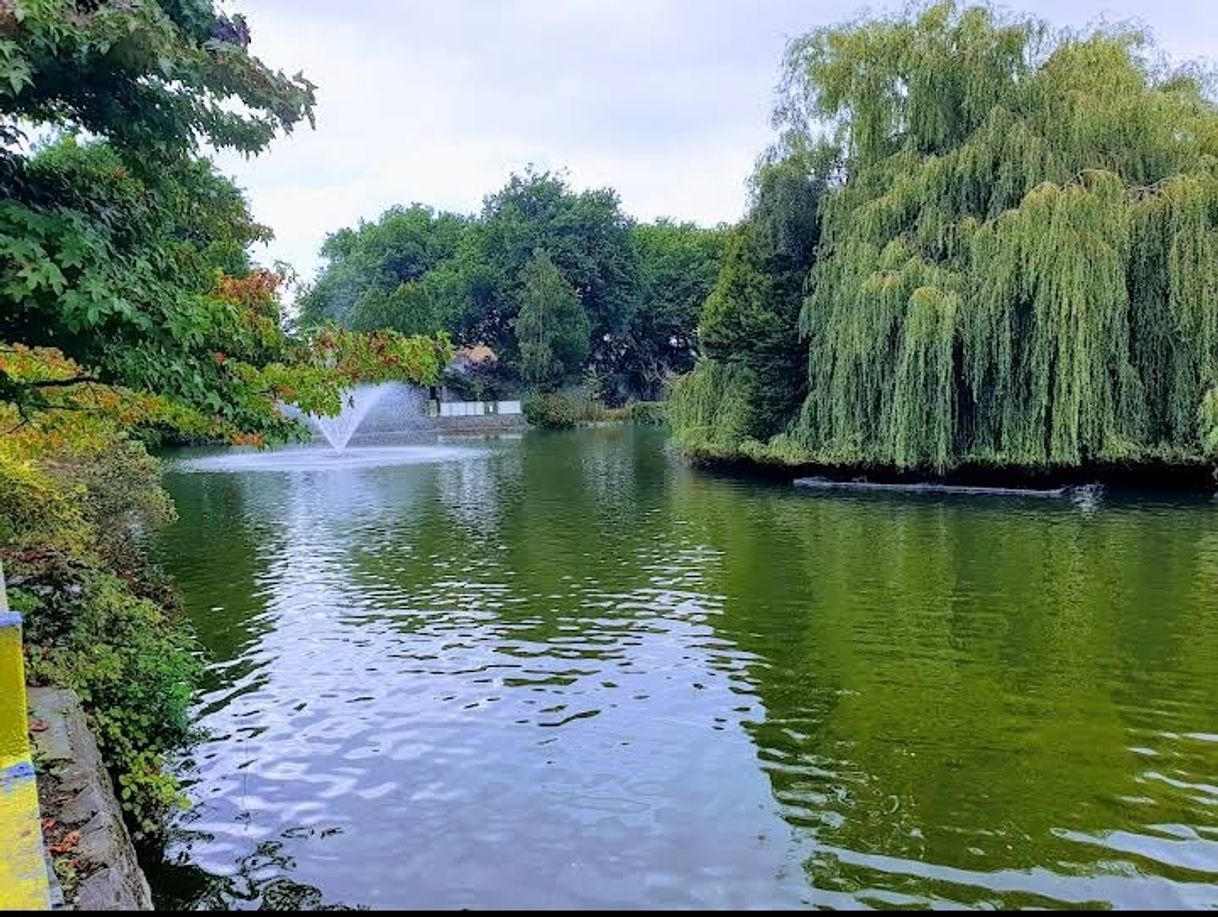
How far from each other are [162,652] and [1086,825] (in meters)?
6.44

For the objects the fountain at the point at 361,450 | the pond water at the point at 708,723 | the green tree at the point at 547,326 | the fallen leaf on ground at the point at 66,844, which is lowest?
the pond water at the point at 708,723

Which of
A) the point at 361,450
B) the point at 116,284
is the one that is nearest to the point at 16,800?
the point at 116,284

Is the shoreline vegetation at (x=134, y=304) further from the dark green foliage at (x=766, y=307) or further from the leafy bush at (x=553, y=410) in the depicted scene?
the leafy bush at (x=553, y=410)

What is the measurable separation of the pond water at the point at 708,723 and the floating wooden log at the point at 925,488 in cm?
429

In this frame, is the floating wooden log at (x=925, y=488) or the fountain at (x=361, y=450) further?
the fountain at (x=361, y=450)

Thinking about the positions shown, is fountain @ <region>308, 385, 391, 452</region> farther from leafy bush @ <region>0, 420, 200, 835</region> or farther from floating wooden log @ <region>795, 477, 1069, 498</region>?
leafy bush @ <region>0, 420, 200, 835</region>

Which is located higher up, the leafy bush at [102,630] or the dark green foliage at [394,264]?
the dark green foliage at [394,264]

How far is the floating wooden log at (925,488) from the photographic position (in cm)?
1952

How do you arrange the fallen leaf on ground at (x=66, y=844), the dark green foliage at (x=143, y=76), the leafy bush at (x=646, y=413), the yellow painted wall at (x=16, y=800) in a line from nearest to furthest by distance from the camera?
the yellow painted wall at (x=16, y=800) < the fallen leaf on ground at (x=66, y=844) < the dark green foliage at (x=143, y=76) < the leafy bush at (x=646, y=413)

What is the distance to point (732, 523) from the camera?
17000 mm

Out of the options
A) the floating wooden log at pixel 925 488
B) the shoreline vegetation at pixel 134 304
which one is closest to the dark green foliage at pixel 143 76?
the shoreline vegetation at pixel 134 304

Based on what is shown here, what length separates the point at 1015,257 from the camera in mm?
18547

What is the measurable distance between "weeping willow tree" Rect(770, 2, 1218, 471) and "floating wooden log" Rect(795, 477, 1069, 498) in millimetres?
571

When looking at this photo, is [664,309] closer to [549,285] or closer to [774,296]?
[549,285]
